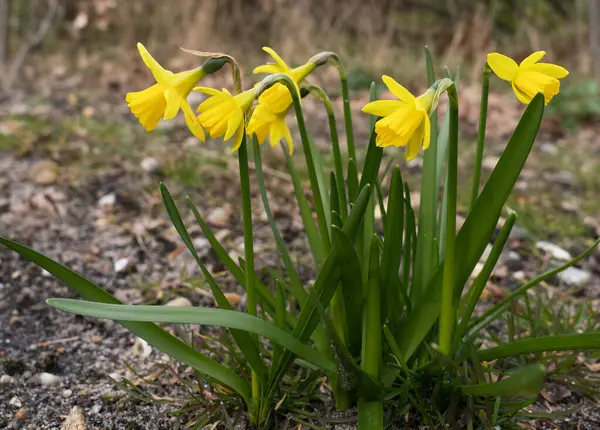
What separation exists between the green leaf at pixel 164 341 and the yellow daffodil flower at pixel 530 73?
0.85m

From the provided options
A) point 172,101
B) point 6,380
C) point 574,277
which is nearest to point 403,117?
point 172,101

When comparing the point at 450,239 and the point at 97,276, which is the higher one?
the point at 450,239

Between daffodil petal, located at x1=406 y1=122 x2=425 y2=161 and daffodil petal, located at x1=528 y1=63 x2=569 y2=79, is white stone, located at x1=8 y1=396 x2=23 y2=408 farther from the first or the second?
daffodil petal, located at x1=528 y1=63 x2=569 y2=79

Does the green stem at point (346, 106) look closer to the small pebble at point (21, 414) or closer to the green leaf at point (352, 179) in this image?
the green leaf at point (352, 179)

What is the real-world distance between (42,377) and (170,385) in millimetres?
357

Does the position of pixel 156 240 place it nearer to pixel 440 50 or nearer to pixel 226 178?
pixel 226 178

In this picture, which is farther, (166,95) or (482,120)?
(482,120)

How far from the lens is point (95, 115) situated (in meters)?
4.00

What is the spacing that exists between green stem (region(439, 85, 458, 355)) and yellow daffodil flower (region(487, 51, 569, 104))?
98 millimetres

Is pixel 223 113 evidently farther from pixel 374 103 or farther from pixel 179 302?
pixel 179 302

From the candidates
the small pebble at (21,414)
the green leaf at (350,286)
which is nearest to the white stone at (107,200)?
the small pebble at (21,414)

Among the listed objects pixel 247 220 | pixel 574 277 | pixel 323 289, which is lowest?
pixel 574 277

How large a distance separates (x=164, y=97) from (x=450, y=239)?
62 centimetres

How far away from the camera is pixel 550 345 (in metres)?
1.19
